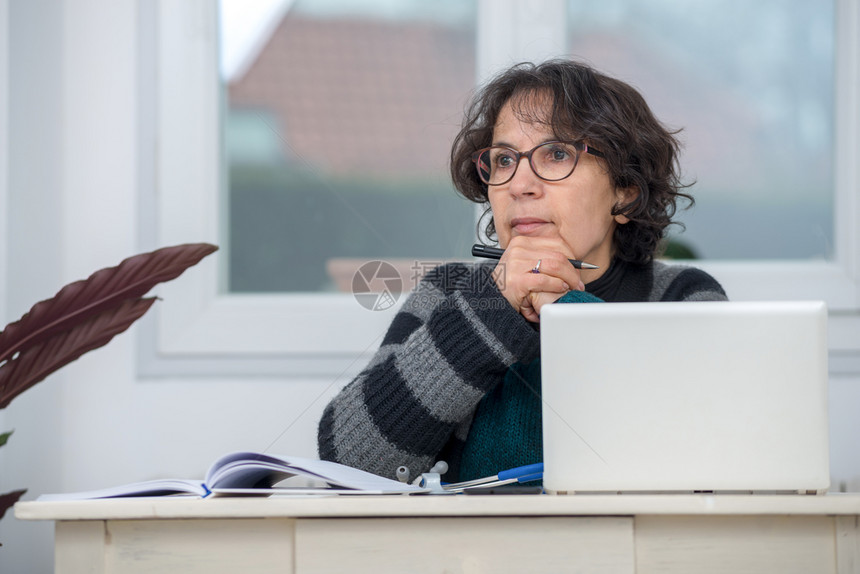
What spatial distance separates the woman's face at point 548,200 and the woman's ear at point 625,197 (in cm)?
4

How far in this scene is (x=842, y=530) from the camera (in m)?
0.55

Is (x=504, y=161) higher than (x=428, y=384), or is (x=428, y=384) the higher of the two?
(x=504, y=161)

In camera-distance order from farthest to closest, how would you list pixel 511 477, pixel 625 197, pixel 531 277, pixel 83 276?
pixel 83 276, pixel 625 197, pixel 531 277, pixel 511 477

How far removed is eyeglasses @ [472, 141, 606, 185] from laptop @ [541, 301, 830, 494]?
497 millimetres

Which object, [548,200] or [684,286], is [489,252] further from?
[684,286]

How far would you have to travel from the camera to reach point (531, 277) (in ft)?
3.07

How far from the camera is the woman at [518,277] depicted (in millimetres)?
942

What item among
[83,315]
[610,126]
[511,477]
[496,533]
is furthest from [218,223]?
[496,533]

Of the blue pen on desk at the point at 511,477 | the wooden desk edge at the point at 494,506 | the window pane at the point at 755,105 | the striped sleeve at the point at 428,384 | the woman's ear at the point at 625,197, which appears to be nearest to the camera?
the wooden desk edge at the point at 494,506

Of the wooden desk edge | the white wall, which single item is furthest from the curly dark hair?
the white wall

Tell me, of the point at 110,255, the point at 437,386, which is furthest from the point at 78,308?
the point at 437,386

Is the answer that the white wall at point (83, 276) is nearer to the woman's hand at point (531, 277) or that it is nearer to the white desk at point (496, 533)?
the woman's hand at point (531, 277)

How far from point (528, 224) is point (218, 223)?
3.12 ft

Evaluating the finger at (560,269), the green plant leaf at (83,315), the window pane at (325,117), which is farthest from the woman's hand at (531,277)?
the window pane at (325,117)
